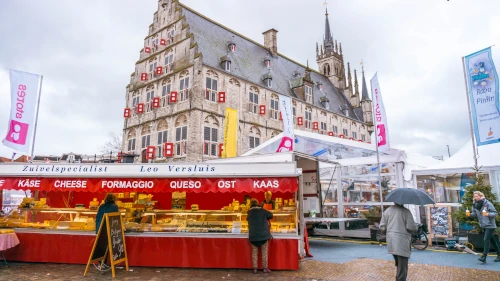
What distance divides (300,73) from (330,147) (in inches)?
791

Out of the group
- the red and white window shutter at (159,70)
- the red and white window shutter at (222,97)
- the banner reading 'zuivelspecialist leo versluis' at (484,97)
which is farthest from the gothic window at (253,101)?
the banner reading 'zuivelspecialist leo versluis' at (484,97)

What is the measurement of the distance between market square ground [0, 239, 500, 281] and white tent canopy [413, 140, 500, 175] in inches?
147

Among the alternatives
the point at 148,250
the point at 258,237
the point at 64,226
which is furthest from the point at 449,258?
the point at 64,226

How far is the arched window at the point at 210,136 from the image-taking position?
21.8m

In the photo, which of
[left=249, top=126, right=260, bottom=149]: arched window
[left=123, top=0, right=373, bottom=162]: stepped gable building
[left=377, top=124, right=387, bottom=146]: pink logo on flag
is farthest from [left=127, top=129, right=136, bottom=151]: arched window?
[left=377, top=124, right=387, bottom=146]: pink logo on flag

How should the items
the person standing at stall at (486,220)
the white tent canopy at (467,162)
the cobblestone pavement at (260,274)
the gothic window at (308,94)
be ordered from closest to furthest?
the cobblestone pavement at (260,274) → the person standing at stall at (486,220) → the white tent canopy at (467,162) → the gothic window at (308,94)

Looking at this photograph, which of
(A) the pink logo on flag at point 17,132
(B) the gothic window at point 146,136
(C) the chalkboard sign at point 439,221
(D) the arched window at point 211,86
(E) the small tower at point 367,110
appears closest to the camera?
(C) the chalkboard sign at point 439,221

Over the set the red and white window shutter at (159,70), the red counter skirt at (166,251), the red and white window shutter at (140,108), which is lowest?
the red counter skirt at (166,251)

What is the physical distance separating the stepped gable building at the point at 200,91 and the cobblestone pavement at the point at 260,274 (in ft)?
45.2

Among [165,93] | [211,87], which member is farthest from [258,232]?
[165,93]

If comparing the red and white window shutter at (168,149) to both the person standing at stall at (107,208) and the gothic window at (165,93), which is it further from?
the person standing at stall at (107,208)

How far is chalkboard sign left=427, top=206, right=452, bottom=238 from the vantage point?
34.4ft

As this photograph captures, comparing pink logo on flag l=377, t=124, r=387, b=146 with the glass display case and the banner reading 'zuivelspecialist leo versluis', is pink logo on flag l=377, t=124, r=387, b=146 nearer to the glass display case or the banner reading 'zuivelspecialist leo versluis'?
the banner reading 'zuivelspecialist leo versluis'

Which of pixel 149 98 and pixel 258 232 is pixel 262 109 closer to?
pixel 149 98
